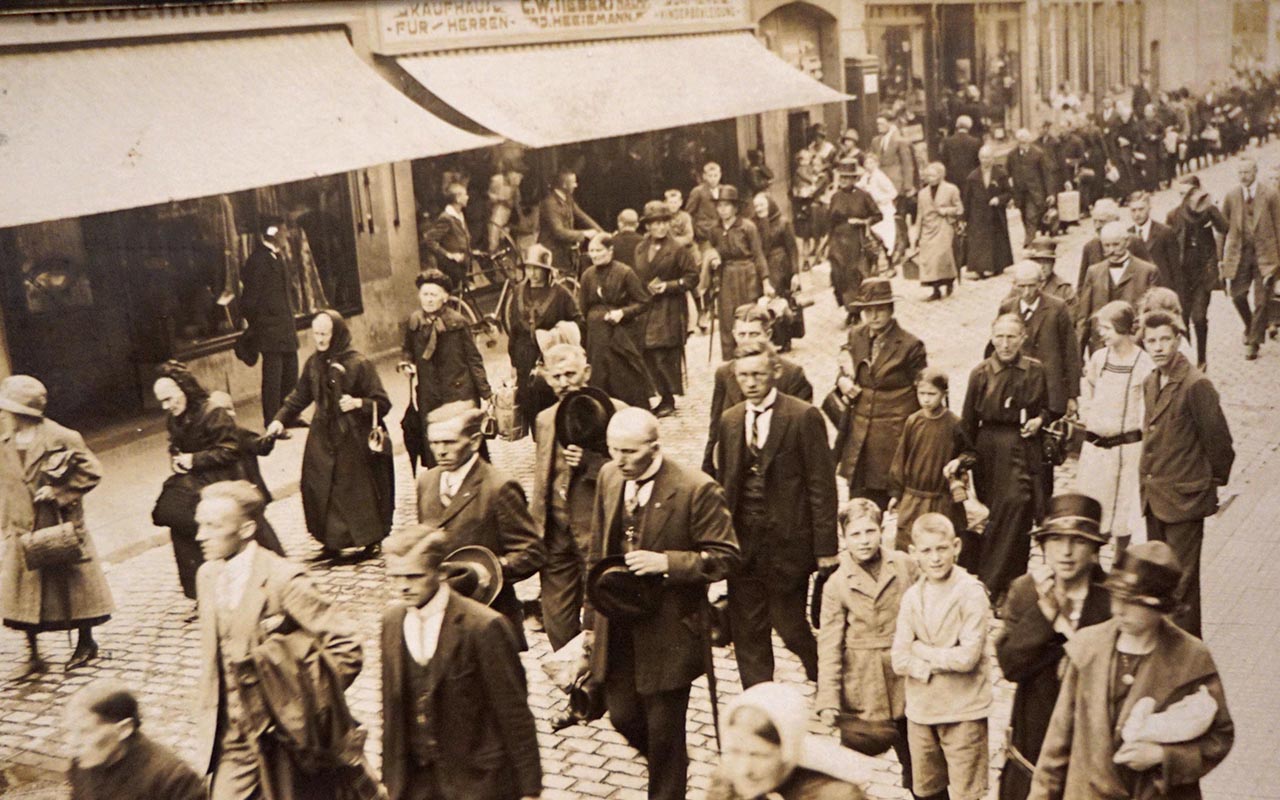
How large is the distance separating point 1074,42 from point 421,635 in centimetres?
922

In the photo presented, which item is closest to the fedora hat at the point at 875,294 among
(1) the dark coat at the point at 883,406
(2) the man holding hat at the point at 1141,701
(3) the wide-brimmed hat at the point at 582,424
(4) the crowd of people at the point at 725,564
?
(4) the crowd of people at the point at 725,564

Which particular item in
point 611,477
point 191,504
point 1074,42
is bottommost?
point 191,504

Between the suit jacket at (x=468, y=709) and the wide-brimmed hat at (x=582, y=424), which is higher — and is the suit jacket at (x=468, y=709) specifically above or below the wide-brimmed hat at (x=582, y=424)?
below

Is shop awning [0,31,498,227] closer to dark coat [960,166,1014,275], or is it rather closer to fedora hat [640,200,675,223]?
fedora hat [640,200,675,223]

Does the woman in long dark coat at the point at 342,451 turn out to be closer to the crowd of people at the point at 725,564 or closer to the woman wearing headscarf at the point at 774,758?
the crowd of people at the point at 725,564

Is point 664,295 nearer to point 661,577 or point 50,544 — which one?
point 50,544

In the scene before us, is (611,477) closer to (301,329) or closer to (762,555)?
(762,555)

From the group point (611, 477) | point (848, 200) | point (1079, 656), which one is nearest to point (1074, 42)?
point (848, 200)

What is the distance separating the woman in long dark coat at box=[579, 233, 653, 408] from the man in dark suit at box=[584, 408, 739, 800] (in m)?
5.48

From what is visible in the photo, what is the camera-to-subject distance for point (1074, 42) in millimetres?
11812

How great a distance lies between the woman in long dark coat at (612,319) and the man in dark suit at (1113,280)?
3.09 metres

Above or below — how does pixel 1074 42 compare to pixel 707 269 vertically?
above

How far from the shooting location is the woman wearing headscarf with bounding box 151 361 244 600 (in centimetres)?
745

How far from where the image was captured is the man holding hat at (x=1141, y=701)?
149 inches
